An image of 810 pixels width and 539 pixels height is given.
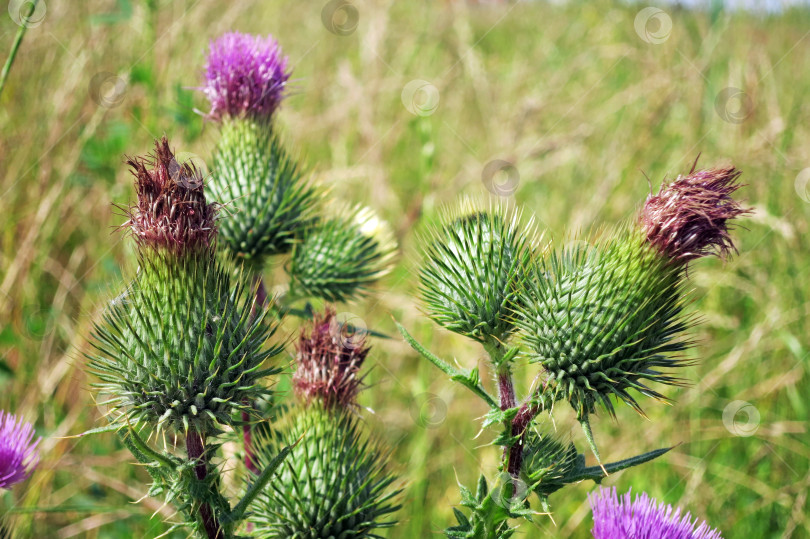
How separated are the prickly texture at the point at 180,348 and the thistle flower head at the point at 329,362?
573mm

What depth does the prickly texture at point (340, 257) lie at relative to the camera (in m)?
3.50

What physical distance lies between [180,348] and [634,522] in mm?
1655

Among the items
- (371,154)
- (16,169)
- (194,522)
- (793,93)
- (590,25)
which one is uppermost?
(590,25)

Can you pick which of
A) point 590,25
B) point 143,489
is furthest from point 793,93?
point 143,489

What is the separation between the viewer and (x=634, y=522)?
7.12 feet

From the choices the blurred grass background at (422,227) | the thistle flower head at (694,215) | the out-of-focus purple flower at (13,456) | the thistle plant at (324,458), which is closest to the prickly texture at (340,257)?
the blurred grass background at (422,227)

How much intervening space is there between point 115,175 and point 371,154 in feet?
7.01

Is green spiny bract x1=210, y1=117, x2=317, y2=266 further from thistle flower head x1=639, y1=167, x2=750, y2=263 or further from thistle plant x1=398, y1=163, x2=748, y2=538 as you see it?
thistle flower head x1=639, y1=167, x2=750, y2=263

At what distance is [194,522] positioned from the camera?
2.06 m

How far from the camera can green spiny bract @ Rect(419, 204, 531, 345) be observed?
8.55 feet

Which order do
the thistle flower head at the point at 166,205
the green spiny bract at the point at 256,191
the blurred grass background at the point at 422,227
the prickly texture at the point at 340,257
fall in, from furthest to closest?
the blurred grass background at the point at 422,227
the prickly texture at the point at 340,257
the green spiny bract at the point at 256,191
the thistle flower head at the point at 166,205

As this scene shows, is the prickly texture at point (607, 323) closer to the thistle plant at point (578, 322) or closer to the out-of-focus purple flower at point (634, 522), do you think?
the thistle plant at point (578, 322)

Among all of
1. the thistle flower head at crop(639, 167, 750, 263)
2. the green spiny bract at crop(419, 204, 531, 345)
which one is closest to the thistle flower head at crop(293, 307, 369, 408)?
the green spiny bract at crop(419, 204, 531, 345)

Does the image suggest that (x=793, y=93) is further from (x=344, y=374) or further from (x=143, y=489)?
(x=143, y=489)
